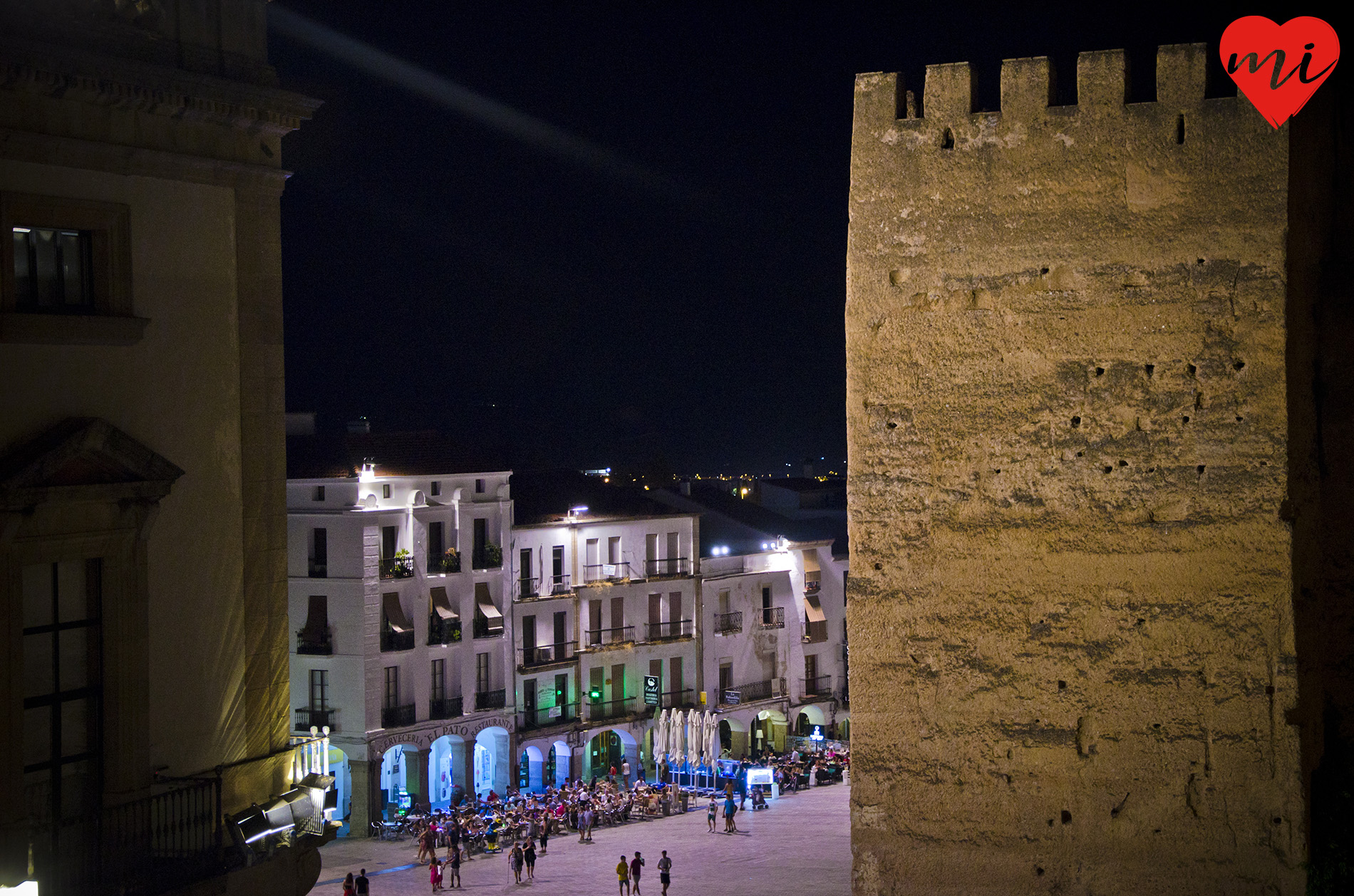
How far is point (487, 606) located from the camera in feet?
139

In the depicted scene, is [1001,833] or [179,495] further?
[179,495]

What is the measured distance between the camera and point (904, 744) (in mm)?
11328

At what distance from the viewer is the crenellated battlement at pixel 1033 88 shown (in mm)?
10641

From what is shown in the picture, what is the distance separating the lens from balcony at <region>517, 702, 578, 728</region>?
142ft

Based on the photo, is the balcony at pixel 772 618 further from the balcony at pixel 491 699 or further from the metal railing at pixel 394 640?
the metal railing at pixel 394 640

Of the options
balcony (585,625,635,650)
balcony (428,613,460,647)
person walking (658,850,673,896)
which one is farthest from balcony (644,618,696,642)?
Result: person walking (658,850,673,896)

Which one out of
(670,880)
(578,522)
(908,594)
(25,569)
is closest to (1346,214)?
(908,594)

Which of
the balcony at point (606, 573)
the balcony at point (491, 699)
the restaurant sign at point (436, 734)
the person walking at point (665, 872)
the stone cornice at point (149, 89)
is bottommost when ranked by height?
the person walking at point (665, 872)

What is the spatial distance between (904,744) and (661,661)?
1430 inches

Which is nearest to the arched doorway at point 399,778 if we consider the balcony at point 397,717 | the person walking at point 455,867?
the balcony at point 397,717

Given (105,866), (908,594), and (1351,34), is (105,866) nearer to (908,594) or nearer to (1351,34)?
(908,594)

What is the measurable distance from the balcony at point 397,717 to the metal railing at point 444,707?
89 cm

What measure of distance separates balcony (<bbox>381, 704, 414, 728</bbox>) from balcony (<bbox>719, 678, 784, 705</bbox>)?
1261 cm

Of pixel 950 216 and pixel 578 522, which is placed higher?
pixel 950 216
